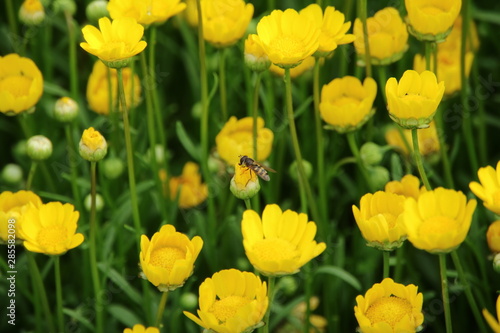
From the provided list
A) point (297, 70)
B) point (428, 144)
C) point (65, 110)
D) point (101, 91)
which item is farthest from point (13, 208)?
point (428, 144)

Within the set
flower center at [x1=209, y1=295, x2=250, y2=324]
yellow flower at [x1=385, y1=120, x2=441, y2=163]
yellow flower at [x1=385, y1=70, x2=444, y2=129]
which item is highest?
yellow flower at [x1=385, y1=70, x2=444, y2=129]

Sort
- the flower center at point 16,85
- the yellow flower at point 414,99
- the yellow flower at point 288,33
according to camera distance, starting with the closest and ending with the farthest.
Result: the yellow flower at point 414,99, the yellow flower at point 288,33, the flower center at point 16,85

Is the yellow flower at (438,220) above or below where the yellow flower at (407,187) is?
above

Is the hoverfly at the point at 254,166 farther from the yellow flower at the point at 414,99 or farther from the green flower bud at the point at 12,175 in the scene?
the green flower bud at the point at 12,175

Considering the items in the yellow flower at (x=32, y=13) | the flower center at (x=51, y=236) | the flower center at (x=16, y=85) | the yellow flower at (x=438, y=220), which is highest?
the yellow flower at (x=32, y=13)

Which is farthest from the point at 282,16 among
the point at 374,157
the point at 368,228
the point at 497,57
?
the point at 497,57

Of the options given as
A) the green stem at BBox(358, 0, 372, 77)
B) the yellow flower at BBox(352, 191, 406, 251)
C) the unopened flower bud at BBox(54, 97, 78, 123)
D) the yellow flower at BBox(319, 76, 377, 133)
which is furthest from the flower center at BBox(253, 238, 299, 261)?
the unopened flower bud at BBox(54, 97, 78, 123)

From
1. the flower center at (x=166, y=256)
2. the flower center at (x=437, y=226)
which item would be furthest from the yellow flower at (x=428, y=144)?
the flower center at (x=166, y=256)

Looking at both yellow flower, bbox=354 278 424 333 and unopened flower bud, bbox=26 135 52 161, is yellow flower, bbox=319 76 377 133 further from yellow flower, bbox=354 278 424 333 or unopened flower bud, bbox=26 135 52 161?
unopened flower bud, bbox=26 135 52 161
